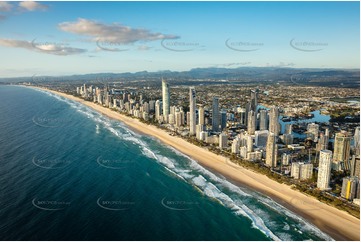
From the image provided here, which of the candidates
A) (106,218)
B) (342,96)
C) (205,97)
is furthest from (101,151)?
(342,96)

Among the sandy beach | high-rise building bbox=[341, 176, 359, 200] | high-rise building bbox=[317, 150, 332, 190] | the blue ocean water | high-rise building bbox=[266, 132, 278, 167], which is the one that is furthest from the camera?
high-rise building bbox=[266, 132, 278, 167]

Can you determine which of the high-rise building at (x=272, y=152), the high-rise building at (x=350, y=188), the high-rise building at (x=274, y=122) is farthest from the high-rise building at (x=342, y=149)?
the high-rise building at (x=274, y=122)

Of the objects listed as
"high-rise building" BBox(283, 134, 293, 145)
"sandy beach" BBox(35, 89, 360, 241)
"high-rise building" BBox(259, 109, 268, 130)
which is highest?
"high-rise building" BBox(259, 109, 268, 130)

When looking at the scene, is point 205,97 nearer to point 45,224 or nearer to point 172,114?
point 172,114

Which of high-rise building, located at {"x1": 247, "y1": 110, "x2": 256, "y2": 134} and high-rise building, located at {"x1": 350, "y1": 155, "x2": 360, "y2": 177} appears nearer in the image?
high-rise building, located at {"x1": 350, "y1": 155, "x2": 360, "y2": 177}

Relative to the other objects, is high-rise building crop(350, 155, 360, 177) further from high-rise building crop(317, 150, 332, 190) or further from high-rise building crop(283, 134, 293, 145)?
high-rise building crop(283, 134, 293, 145)

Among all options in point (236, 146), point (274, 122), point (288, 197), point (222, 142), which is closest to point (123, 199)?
point (288, 197)

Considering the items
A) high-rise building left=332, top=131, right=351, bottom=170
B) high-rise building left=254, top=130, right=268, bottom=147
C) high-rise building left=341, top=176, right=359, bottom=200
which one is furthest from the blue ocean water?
high-rise building left=332, top=131, right=351, bottom=170
